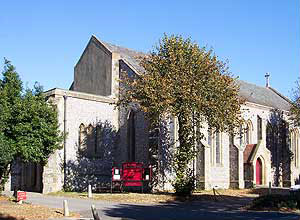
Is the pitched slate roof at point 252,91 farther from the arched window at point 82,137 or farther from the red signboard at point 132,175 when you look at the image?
the red signboard at point 132,175

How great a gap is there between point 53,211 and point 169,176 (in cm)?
1427

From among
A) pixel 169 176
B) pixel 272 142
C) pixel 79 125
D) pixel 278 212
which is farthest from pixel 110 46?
pixel 278 212

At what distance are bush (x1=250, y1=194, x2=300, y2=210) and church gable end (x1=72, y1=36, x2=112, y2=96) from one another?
61.1 ft

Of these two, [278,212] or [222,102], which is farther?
[222,102]

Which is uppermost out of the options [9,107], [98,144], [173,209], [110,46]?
[110,46]

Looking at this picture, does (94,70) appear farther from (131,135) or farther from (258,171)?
(258,171)

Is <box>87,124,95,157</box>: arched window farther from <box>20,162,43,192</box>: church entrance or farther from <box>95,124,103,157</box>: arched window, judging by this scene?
<box>20,162,43,192</box>: church entrance

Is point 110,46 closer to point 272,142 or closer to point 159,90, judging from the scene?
point 159,90

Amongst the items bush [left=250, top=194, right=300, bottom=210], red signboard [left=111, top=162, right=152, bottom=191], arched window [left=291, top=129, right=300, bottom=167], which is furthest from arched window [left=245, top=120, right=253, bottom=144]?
bush [left=250, top=194, right=300, bottom=210]

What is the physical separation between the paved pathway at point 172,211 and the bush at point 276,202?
1127 millimetres

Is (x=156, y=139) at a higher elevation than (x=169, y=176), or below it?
higher

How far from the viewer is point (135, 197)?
88.4 feet

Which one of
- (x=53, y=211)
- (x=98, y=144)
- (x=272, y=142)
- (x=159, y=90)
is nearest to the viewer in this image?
(x=53, y=211)

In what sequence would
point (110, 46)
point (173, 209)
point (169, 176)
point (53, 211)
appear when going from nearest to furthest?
point (53, 211), point (173, 209), point (169, 176), point (110, 46)
